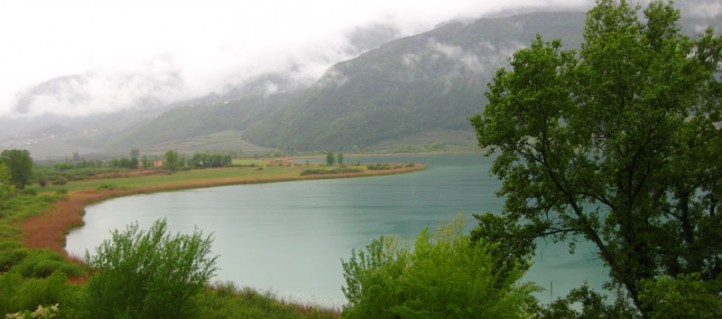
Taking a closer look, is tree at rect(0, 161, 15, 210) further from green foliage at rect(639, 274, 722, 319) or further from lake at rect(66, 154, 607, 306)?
green foliage at rect(639, 274, 722, 319)

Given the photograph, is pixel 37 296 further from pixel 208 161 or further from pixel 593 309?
pixel 208 161

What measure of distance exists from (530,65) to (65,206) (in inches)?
3266

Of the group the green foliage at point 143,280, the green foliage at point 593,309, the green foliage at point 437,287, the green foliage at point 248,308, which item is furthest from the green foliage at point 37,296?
the green foliage at point 593,309

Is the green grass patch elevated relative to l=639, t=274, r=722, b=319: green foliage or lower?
lower

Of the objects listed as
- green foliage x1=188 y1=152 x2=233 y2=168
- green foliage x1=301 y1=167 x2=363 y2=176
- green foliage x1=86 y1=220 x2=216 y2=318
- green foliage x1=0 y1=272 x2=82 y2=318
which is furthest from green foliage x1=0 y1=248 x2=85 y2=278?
green foliage x1=188 y1=152 x2=233 y2=168

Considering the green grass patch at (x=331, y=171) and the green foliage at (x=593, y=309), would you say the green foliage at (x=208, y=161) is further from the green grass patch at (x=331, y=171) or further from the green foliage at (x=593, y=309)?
the green foliage at (x=593, y=309)

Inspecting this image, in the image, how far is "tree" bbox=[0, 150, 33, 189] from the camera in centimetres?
9812

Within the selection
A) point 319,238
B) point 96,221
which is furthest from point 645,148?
point 96,221

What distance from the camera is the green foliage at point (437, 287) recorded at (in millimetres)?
12539

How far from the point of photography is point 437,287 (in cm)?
1258

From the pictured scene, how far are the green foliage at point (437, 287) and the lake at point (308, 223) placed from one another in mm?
4978

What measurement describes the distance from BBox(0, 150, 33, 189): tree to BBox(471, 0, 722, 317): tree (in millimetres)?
112062

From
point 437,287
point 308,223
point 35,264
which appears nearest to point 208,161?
point 308,223

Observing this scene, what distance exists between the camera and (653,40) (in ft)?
49.3
